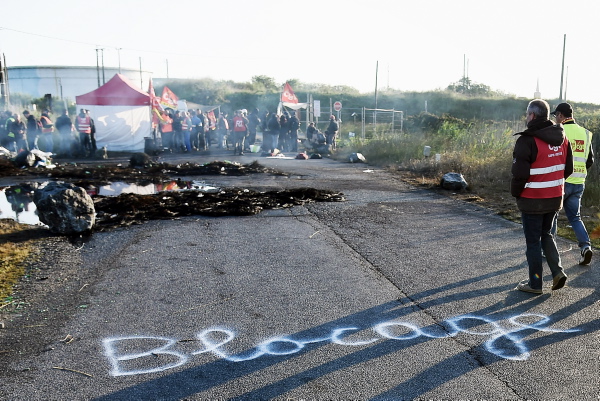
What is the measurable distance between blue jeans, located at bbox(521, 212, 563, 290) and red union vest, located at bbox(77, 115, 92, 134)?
2279 centimetres

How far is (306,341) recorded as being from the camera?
4.55 m

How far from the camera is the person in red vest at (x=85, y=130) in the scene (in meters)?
24.9

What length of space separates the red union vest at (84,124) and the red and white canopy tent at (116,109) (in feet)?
4.08

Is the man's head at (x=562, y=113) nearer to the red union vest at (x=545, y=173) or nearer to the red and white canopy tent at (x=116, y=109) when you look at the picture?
the red union vest at (x=545, y=173)

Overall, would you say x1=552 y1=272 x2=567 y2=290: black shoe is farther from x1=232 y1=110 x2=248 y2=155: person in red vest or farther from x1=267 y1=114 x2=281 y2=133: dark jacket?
x1=267 y1=114 x2=281 y2=133: dark jacket

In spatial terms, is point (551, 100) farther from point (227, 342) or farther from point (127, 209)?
point (227, 342)

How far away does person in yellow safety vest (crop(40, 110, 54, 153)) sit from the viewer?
25062 mm

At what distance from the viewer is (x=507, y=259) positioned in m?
7.27

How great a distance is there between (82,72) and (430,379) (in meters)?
65.2

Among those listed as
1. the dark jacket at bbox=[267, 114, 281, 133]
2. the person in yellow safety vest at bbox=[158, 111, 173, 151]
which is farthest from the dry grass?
the person in yellow safety vest at bbox=[158, 111, 173, 151]

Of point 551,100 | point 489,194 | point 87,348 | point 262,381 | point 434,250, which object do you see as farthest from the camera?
point 551,100

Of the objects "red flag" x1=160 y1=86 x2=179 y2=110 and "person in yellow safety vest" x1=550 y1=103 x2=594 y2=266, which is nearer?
"person in yellow safety vest" x1=550 y1=103 x2=594 y2=266

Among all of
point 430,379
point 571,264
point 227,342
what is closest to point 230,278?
point 227,342

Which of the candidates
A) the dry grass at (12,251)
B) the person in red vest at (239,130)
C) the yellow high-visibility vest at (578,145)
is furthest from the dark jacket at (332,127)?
the yellow high-visibility vest at (578,145)
